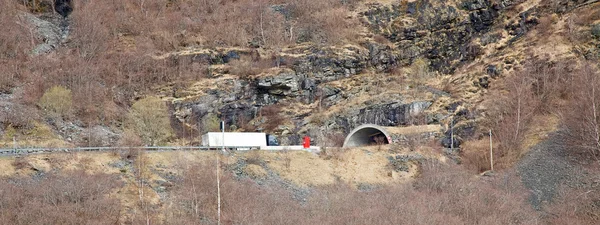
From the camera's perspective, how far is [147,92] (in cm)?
6297

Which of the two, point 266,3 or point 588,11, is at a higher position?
point 266,3

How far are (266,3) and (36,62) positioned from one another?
3465 cm

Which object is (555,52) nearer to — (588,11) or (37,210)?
(588,11)

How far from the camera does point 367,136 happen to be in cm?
5878

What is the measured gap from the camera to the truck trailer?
44.9 metres

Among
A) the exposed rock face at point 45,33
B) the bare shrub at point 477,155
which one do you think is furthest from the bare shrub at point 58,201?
the exposed rock face at point 45,33

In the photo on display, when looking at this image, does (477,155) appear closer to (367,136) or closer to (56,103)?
(367,136)

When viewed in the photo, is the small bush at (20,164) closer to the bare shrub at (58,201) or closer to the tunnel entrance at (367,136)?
the bare shrub at (58,201)

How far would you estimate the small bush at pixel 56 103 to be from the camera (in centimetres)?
5191

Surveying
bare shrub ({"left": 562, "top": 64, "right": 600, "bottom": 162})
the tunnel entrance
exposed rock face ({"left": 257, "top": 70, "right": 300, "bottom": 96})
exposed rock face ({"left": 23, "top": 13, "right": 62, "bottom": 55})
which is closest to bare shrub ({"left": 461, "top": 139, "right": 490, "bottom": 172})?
bare shrub ({"left": 562, "top": 64, "right": 600, "bottom": 162})

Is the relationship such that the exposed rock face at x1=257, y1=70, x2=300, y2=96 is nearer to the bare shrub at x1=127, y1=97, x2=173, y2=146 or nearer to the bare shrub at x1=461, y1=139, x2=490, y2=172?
the bare shrub at x1=127, y1=97, x2=173, y2=146

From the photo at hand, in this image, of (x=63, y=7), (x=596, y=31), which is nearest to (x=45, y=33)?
(x=63, y=7)

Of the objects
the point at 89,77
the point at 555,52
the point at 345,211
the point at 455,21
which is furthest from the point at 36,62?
the point at 555,52

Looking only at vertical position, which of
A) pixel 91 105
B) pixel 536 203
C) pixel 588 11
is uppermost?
pixel 588 11
